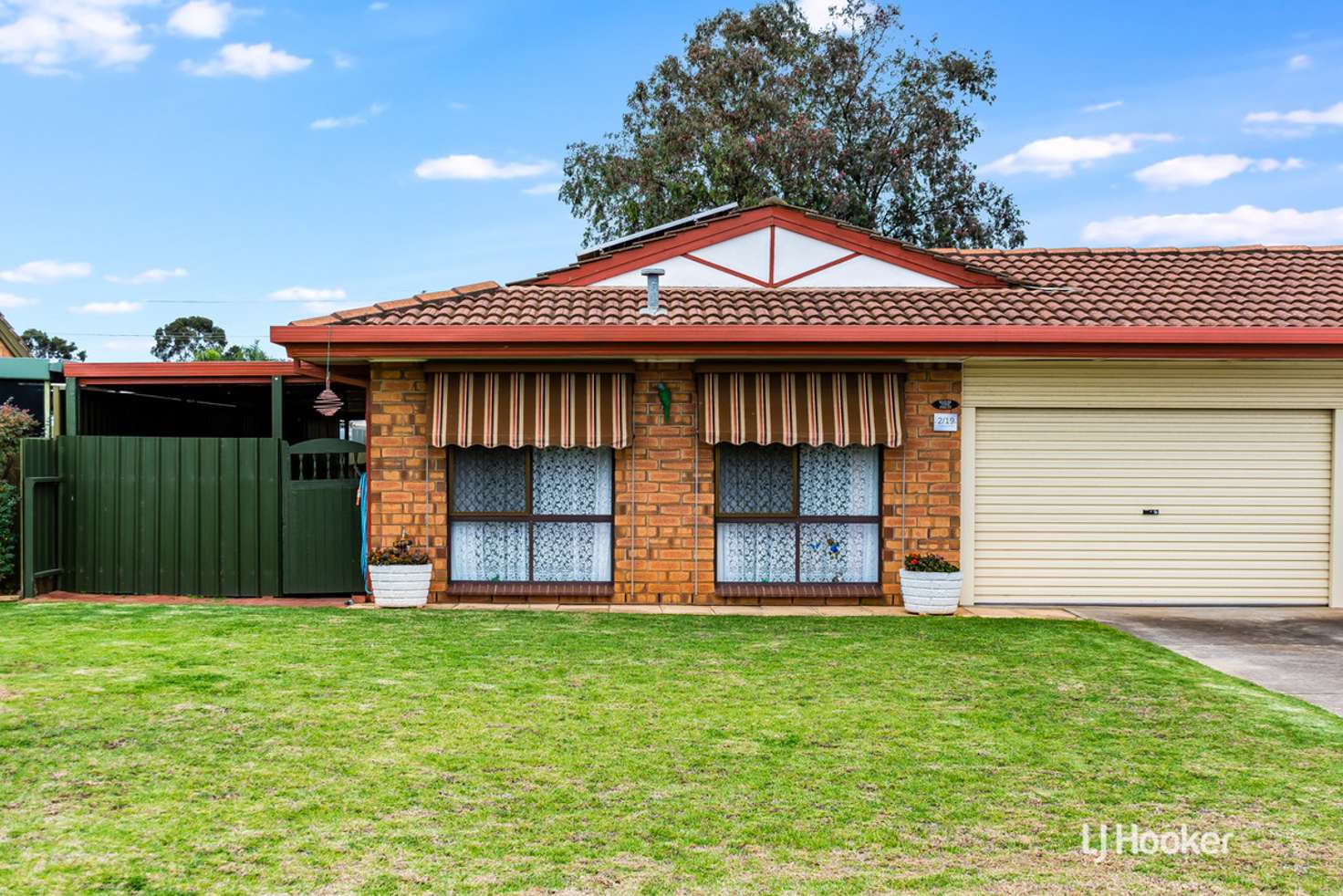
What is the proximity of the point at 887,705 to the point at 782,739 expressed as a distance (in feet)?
3.53

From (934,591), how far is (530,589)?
3888 mm

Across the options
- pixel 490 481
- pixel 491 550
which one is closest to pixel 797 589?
pixel 491 550

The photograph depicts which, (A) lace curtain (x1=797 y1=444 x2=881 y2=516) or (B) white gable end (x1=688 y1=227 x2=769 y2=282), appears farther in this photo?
(B) white gable end (x1=688 y1=227 x2=769 y2=282)

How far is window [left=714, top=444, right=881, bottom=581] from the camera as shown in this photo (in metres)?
10.8

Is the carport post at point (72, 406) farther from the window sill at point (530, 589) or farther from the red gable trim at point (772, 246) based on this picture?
the red gable trim at point (772, 246)

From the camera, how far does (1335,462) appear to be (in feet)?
36.2

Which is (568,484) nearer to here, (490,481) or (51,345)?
(490,481)

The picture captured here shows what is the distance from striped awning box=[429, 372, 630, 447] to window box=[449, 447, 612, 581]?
15.9 inches

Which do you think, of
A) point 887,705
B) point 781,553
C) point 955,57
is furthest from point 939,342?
point 955,57

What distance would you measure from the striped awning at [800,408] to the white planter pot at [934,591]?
1318 mm

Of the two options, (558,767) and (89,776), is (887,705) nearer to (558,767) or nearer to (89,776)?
(558,767)

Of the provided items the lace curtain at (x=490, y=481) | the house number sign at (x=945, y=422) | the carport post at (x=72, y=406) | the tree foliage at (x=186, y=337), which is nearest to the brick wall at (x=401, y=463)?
the lace curtain at (x=490, y=481)

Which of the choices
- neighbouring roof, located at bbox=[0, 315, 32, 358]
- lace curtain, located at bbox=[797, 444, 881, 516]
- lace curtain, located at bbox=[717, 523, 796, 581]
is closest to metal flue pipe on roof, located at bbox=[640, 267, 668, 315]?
lace curtain, located at bbox=[797, 444, 881, 516]

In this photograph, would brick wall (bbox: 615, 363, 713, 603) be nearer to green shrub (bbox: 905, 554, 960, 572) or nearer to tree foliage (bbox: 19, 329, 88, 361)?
green shrub (bbox: 905, 554, 960, 572)
